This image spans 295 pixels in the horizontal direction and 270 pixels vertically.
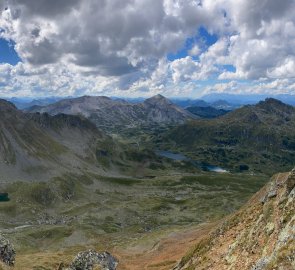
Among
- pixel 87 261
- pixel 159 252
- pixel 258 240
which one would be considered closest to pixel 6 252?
pixel 87 261

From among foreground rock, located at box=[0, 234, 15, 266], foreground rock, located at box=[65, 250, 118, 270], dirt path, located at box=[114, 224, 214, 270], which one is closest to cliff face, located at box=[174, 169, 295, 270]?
foreground rock, located at box=[65, 250, 118, 270]

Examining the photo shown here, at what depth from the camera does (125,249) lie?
530 ft

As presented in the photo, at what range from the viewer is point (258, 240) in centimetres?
4634

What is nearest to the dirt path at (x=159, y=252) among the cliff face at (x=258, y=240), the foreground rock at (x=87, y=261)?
the foreground rock at (x=87, y=261)

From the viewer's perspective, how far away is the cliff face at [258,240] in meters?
38.1

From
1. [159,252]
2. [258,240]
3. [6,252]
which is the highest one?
[258,240]

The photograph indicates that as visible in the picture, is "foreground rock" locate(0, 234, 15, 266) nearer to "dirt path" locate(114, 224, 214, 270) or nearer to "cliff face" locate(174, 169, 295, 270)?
"dirt path" locate(114, 224, 214, 270)

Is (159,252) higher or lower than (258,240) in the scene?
lower

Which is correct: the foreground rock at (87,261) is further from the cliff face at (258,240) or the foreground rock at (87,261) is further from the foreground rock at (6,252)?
the cliff face at (258,240)

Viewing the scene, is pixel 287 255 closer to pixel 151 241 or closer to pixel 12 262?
pixel 12 262

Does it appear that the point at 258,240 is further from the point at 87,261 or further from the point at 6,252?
the point at 6,252

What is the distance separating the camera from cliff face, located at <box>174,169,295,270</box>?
1501 inches

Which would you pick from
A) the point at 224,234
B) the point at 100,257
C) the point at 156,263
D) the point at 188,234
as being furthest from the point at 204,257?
the point at 188,234

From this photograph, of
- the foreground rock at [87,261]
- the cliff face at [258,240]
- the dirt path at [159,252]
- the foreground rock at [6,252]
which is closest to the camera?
the cliff face at [258,240]
